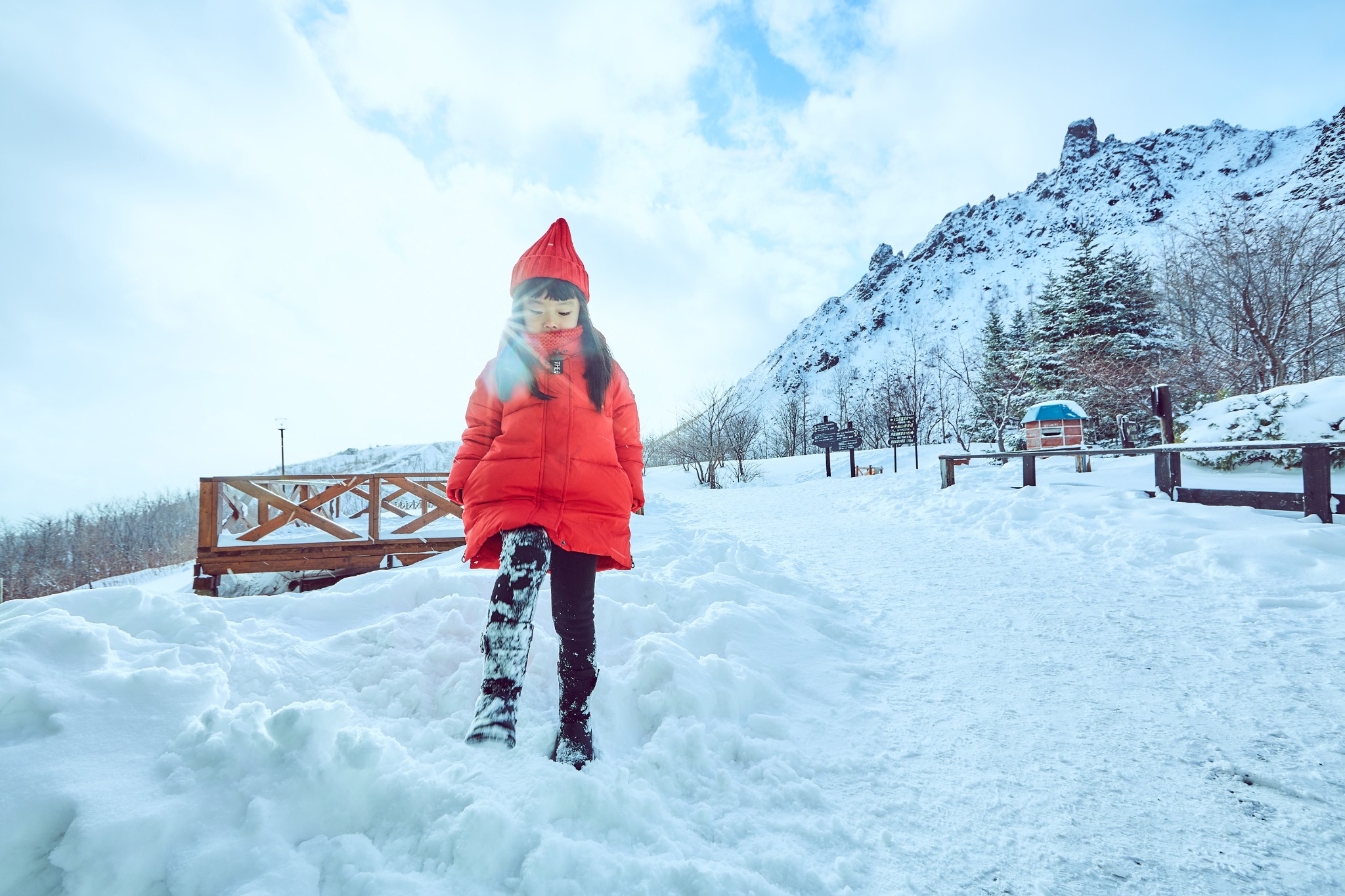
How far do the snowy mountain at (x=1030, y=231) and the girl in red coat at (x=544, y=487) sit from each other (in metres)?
76.5

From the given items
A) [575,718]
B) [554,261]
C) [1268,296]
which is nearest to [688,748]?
[575,718]

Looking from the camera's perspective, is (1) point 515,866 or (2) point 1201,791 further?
(2) point 1201,791

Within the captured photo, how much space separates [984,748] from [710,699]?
3.30 ft

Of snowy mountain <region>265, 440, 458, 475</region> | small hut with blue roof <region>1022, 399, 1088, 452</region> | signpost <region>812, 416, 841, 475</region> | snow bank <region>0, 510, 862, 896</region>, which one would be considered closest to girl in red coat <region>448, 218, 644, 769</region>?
snow bank <region>0, 510, 862, 896</region>

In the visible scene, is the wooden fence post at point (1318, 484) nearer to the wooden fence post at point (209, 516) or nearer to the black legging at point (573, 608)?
the black legging at point (573, 608)

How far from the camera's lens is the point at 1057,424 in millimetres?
14312

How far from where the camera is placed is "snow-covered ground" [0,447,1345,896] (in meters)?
1.19

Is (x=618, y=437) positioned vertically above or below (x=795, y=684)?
above

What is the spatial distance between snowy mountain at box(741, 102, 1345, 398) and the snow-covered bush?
67065 mm

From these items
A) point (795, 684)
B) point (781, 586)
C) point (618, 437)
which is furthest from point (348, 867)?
point (781, 586)

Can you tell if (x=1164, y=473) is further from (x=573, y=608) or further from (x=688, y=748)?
(x=573, y=608)

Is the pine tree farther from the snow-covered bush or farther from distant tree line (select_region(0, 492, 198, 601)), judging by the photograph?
distant tree line (select_region(0, 492, 198, 601))

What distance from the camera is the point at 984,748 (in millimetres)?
1857

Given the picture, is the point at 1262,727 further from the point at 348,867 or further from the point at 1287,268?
the point at 1287,268
